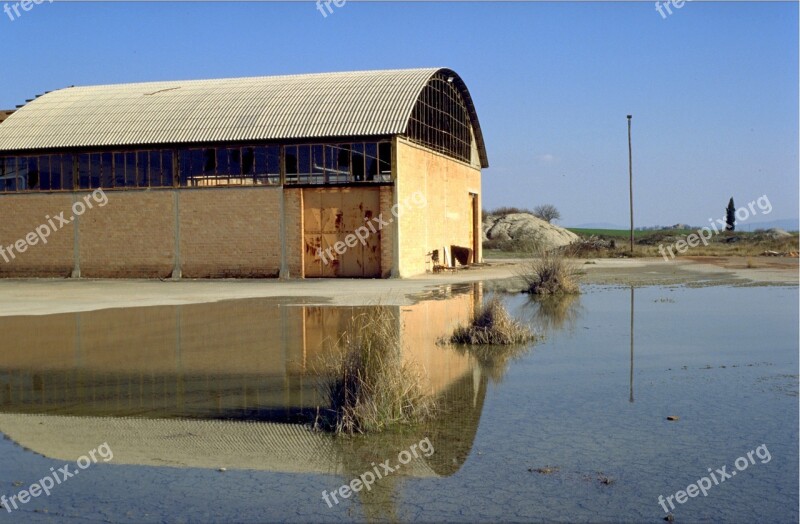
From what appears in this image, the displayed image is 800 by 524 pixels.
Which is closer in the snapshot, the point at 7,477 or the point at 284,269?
the point at 7,477

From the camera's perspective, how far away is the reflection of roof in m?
7.27

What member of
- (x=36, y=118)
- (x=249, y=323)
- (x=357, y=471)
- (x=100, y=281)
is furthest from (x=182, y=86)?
(x=357, y=471)

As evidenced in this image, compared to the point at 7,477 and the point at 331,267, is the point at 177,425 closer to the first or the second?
the point at 7,477

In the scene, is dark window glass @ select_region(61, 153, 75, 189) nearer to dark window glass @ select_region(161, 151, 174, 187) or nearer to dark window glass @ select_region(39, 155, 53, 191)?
dark window glass @ select_region(39, 155, 53, 191)

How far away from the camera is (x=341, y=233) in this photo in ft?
109

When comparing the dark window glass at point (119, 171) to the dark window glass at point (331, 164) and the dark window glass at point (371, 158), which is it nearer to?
the dark window glass at point (331, 164)

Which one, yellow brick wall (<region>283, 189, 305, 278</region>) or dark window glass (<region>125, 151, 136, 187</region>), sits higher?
dark window glass (<region>125, 151, 136, 187</region>)

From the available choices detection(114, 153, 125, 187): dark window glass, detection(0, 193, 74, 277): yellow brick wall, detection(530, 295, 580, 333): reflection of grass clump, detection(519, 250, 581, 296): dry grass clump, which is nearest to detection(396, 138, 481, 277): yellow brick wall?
detection(519, 250, 581, 296): dry grass clump

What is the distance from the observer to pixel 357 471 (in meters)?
6.98

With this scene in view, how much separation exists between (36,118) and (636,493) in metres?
37.4
